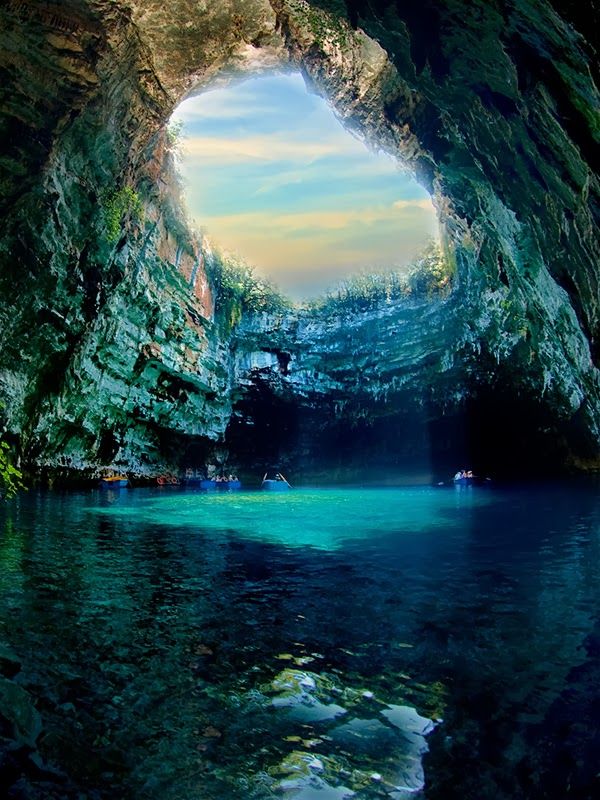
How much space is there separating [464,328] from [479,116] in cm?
1410

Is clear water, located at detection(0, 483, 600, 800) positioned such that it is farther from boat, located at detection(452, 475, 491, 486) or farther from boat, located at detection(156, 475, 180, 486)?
boat, located at detection(156, 475, 180, 486)

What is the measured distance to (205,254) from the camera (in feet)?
80.6

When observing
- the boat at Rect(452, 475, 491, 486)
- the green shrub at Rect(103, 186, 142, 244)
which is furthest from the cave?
the boat at Rect(452, 475, 491, 486)

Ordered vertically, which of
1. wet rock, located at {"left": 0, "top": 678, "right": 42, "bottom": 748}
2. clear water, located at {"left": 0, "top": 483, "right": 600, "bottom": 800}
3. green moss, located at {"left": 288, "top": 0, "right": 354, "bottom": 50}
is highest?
green moss, located at {"left": 288, "top": 0, "right": 354, "bottom": 50}

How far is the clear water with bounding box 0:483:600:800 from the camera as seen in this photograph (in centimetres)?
278

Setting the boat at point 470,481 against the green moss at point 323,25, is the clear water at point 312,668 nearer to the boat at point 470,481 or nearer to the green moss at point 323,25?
the green moss at point 323,25

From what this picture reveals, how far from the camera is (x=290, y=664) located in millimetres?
4105

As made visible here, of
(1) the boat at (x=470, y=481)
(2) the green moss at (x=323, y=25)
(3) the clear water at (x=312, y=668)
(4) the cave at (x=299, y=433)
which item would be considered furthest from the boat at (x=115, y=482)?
(2) the green moss at (x=323, y=25)

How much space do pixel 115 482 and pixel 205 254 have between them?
1084 cm

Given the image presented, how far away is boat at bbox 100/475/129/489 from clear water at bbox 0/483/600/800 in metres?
17.1

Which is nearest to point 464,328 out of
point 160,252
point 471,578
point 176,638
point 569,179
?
point 160,252

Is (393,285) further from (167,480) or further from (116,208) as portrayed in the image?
(167,480)

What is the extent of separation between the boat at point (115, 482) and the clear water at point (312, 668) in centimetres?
1713

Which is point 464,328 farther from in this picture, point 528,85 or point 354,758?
point 354,758
